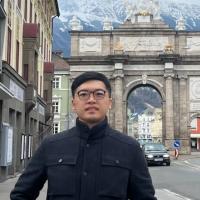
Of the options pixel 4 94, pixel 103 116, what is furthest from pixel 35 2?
pixel 103 116

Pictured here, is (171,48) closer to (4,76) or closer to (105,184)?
(4,76)

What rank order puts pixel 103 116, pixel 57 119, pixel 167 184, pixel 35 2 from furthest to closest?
pixel 57 119 → pixel 35 2 → pixel 167 184 → pixel 103 116

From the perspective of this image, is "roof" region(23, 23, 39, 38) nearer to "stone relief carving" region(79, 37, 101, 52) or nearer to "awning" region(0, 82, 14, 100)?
"awning" region(0, 82, 14, 100)

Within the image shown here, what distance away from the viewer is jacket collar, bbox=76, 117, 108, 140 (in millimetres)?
3295

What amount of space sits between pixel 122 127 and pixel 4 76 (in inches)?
1702

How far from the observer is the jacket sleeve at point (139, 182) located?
331 centimetres

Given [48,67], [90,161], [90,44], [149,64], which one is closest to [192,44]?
[149,64]

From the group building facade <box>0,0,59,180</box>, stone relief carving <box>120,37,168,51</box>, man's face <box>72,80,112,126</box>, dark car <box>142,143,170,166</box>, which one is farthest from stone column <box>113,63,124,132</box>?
man's face <box>72,80,112,126</box>

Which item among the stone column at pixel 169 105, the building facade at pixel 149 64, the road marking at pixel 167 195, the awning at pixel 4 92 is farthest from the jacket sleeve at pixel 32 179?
the stone column at pixel 169 105

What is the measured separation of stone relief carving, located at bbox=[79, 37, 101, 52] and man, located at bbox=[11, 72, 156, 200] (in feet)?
199

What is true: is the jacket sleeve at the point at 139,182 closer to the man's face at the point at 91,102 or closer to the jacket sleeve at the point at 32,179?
the man's face at the point at 91,102

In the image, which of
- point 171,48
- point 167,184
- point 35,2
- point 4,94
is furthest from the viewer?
point 171,48

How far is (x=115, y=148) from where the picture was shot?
10.8 ft

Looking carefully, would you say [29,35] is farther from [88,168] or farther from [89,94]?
[88,168]
